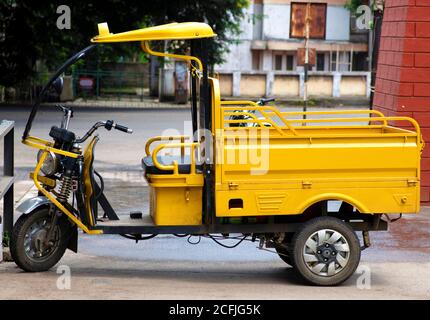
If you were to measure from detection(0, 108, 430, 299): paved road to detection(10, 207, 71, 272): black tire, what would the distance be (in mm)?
111

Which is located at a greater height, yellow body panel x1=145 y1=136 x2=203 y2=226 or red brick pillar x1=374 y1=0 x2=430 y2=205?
red brick pillar x1=374 y1=0 x2=430 y2=205

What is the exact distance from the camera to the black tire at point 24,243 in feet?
30.1

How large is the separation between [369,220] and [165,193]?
5.94 feet

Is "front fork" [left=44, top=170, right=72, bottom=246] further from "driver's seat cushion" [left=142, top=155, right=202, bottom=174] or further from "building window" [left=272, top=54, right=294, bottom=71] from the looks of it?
"building window" [left=272, top=54, right=294, bottom=71]

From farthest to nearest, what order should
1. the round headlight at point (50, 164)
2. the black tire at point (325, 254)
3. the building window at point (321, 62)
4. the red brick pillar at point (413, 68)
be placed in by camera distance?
1. the building window at point (321, 62)
2. the red brick pillar at point (413, 68)
3. the round headlight at point (50, 164)
4. the black tire at point (325, 254)

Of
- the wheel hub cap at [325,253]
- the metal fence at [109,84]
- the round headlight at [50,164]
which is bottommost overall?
the metal fence at [109,84]

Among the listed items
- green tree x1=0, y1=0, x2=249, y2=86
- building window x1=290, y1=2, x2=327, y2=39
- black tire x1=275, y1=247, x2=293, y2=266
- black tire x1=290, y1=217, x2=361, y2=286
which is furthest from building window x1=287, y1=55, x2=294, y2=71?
black tire x1=290, y1=217, x2=361, y2=286

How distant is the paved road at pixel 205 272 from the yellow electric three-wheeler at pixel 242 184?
0.37 metres

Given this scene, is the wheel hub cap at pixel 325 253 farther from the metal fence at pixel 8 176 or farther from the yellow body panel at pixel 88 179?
the metal fence at pixel 8 176

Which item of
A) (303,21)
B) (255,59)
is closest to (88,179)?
(303,21)

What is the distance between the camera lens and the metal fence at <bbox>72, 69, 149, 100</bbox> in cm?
4216

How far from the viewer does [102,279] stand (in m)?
9.18

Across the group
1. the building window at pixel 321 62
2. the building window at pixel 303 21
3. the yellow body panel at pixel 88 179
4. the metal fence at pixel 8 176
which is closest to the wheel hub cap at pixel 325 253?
the yellow body panel at pixel 88 179

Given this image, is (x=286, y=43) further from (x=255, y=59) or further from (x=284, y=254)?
(x=284, y=254)
